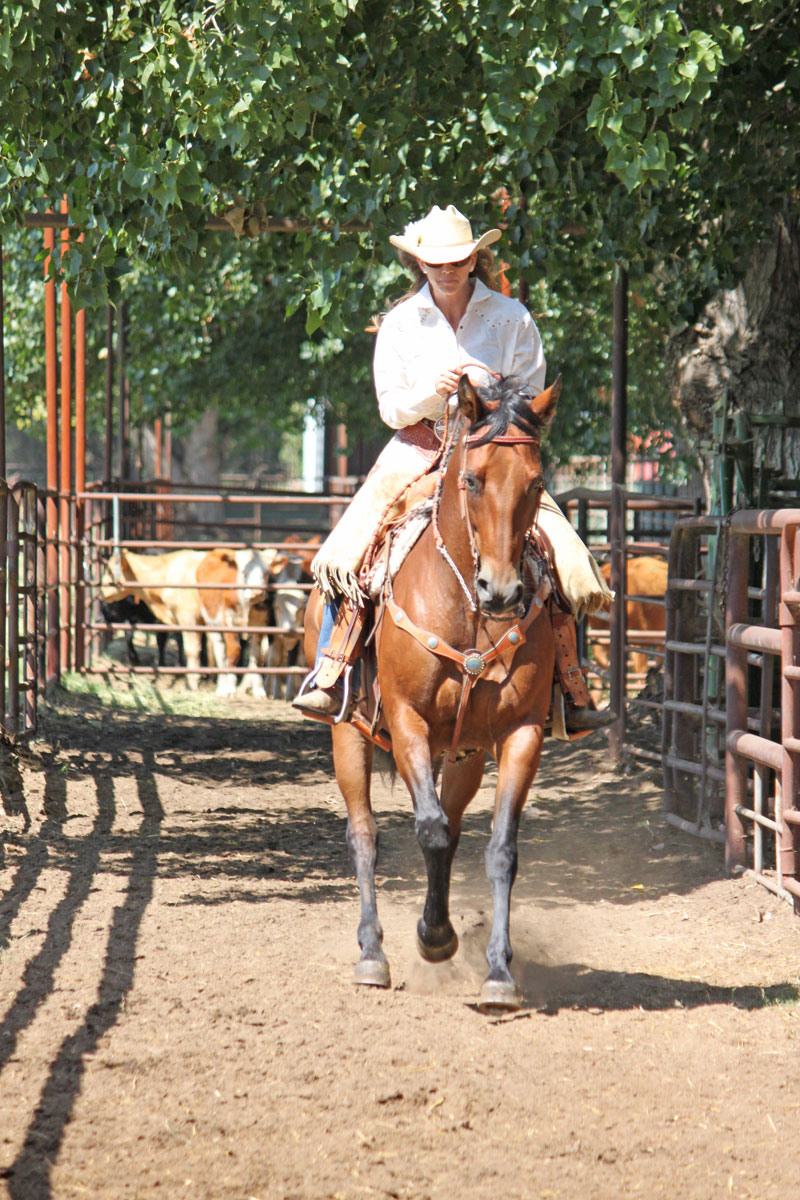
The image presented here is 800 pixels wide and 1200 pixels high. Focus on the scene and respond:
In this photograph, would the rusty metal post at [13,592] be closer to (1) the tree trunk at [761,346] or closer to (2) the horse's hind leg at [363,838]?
(2) the horse's hind leg at [363,838]

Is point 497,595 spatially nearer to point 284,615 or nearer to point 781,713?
point 781,713

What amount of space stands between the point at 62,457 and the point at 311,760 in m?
4.48

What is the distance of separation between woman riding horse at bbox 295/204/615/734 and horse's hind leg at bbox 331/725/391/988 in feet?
0.57

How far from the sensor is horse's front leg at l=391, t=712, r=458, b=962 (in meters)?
4.25

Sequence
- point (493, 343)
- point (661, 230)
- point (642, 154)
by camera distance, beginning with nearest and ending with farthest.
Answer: point (493, 343) → point (642, 154) → point (661, 230)

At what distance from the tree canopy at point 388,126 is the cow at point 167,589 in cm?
633

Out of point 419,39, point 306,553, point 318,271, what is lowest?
point 306,553

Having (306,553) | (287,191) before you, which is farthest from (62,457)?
(287,191)

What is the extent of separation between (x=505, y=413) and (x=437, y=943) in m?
1.84

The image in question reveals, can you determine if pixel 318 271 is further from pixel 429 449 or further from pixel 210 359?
pixel 210 359

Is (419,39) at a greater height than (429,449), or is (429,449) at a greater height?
(419,39)

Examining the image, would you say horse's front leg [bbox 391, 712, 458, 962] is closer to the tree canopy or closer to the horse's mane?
the horse's mane

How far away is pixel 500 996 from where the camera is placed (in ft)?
13.4

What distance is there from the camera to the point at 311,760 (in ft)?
31.3
